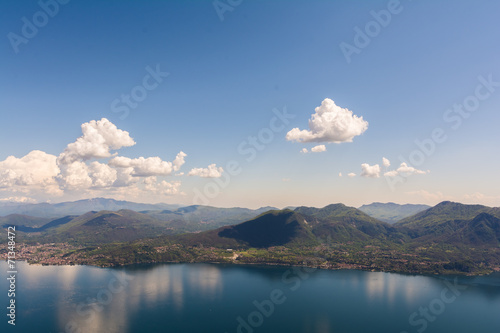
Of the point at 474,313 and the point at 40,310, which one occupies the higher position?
the point at 40,310

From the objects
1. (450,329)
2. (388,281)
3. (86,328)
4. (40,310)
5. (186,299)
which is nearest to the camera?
(86,328)

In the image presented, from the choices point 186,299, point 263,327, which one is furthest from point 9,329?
point 263,327

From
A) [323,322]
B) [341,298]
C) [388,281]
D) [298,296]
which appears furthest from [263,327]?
[388,281]

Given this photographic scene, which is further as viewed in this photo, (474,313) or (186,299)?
(186,299)

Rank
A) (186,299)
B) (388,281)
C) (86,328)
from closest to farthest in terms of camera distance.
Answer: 1. (86,328)
2. (186,299)
3. (388,281)

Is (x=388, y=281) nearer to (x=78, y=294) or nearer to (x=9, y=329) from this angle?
(x=78, y=294)

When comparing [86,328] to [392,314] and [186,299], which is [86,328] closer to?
[186,299]
